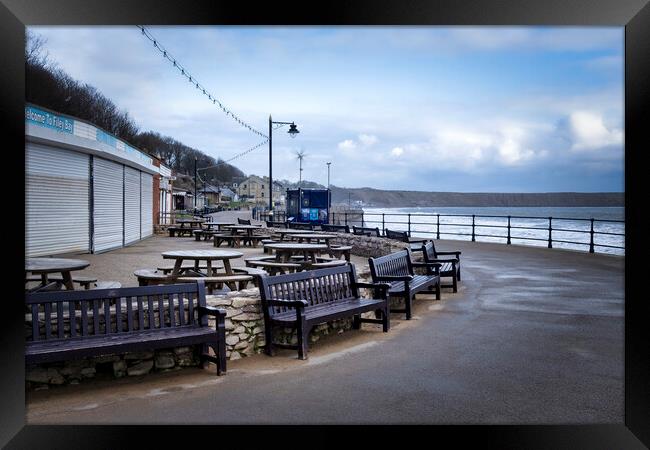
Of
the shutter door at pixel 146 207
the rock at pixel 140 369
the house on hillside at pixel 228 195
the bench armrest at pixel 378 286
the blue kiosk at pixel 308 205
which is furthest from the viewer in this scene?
the house on hillside at pixel 228 195

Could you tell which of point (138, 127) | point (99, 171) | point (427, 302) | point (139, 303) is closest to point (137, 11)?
point (139, 303)

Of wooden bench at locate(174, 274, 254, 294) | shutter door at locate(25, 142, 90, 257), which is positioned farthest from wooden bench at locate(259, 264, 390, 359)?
shutter door at locate(25, 142, 90, 257)

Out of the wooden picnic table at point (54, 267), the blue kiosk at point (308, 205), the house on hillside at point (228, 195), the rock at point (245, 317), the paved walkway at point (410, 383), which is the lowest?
the paved walkway at point (410, 383)

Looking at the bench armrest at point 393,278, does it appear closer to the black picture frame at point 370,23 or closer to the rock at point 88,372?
the black picture frame at point 370,23

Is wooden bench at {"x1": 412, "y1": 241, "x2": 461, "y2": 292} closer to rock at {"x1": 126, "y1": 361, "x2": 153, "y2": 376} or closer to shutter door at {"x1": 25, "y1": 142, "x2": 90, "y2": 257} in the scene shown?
rock at {"x1": 126, "y1": 361, "x2": 153, "y2": 376}

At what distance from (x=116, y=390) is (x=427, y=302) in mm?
5003

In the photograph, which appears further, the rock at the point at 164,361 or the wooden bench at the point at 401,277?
the wooden bench at the point at 401,277

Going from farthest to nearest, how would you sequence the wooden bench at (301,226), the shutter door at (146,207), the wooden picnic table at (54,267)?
1. the shutter door at (146,207)
2. the wooden bench at (301,226)
3. the wooden picnic table at (54,267)

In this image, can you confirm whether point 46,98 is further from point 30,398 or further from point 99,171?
point 30,398

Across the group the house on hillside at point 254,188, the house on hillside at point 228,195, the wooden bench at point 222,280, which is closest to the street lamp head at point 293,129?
the wooden bench at point 222,280

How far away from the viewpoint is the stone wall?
4652mm

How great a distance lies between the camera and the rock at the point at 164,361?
5.06 meters

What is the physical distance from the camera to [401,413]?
3979 millimetres

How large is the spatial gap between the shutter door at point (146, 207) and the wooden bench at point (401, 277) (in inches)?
598
